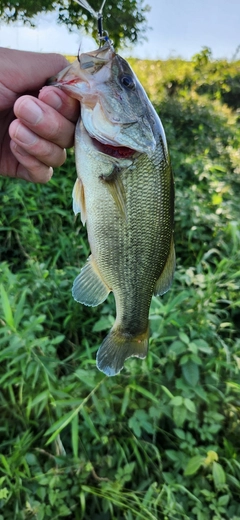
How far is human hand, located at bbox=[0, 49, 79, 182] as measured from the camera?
46.8 inches

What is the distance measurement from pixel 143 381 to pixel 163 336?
256 mm

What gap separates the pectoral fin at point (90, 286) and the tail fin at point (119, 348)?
198 millimetres

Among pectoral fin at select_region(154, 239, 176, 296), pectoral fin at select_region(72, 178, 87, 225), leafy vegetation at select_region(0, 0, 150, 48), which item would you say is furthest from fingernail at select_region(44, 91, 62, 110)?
leafy vegetation at select_region(0, 0, 150, 48)

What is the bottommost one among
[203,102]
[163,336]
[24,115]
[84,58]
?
[163,336]

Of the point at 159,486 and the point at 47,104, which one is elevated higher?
the point at 47,104

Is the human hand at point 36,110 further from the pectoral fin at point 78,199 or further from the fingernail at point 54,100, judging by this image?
the pectoral fin at point 78,199

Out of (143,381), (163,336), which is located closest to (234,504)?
(143,381)

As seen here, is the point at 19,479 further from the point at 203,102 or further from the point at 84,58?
the point at 203,102

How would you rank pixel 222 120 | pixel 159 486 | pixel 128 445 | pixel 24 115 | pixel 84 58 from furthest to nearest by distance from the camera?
pixel 222 120, pixel 128 445, pixel 159 486, pixel 24 115, pixel 84 58

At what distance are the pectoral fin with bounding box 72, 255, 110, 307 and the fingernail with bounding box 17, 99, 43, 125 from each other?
46 centimetres

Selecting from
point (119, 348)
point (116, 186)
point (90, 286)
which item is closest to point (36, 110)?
point (116, 186)

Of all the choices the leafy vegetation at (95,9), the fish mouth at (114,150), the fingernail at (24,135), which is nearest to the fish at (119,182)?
the fish mouth at (114,150)

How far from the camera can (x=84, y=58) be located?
1044 millimetres

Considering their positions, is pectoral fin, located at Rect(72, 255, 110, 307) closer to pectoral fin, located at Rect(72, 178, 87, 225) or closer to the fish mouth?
pectoral fin, located at Rect(72, 178, 87, 225)
